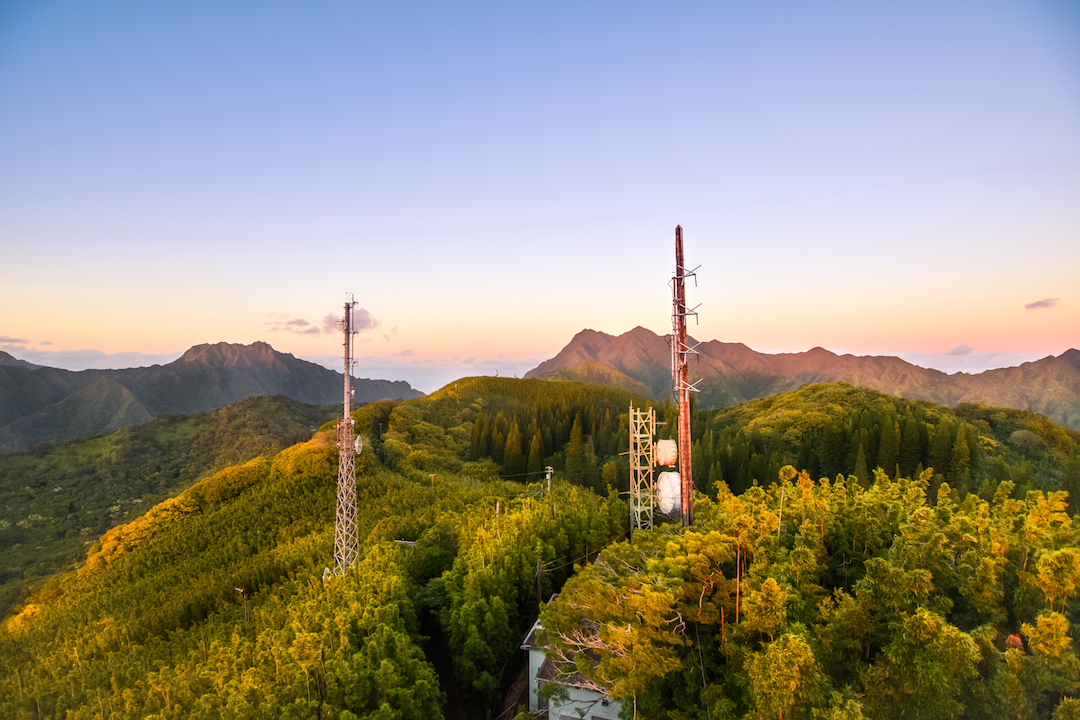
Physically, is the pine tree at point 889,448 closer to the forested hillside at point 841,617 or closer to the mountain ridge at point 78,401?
the forested hillside at point 841,617

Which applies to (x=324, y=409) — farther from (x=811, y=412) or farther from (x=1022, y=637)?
(x=1022, y=637)

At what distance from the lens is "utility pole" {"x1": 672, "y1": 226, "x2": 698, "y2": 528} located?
652 inches

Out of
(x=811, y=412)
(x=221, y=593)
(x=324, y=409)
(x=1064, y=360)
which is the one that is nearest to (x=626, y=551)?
(x=221, y=593)

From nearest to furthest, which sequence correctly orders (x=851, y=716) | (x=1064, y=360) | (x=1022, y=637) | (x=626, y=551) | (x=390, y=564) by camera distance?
(x=851, y=716) < (x=1022, y=637) < (x=626, y=551) < (x=390, y=564) < (x=1064, y=360)

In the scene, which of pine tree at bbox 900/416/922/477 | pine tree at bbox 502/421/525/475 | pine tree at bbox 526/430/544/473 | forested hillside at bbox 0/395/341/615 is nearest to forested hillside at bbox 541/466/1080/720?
pine tree at bbox 900/416/922/477

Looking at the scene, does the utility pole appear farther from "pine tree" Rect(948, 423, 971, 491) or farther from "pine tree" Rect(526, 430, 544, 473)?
"pine tree" Rect(526, 430, 544, 473)

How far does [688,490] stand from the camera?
17.0m

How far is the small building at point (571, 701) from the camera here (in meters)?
15.6

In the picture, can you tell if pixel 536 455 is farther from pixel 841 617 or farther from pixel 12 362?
pixel 12 362

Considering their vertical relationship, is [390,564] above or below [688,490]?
below

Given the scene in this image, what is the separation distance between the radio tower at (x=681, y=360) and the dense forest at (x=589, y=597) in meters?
1.33

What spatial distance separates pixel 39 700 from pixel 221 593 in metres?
6.90

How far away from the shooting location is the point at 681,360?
16.7m

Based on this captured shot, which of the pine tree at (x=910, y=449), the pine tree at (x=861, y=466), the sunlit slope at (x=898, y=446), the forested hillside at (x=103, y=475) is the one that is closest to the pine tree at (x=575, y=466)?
the sunlit slope at (x=898, y=446)
